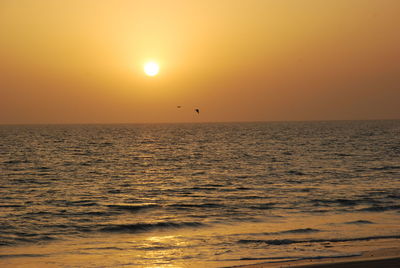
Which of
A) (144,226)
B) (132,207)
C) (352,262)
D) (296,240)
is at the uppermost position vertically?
(132,207)

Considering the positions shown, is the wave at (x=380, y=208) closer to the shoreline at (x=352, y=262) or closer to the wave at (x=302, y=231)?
the wave at (x=302, y=231)

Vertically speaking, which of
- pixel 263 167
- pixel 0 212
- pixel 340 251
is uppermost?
pixel 263 167

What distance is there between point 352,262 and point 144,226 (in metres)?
11.0

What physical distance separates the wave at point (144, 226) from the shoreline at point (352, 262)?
323 inches

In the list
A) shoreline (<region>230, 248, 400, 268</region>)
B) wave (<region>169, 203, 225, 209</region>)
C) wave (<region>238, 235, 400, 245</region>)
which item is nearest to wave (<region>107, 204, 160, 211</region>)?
wave (<region>169, 203, 225, 209</region>)

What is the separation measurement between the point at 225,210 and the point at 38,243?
1074 centimetres

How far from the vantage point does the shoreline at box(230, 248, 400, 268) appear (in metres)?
15.7

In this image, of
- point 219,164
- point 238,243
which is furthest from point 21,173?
point 238,243

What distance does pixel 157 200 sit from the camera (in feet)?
108

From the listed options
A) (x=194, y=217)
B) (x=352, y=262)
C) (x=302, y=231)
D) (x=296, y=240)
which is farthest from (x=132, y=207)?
(x=352, y=262)

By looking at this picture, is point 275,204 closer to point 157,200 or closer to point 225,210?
point 225,210

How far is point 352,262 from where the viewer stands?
53.0ft

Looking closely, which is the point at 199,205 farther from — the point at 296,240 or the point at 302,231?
the point at 296,240

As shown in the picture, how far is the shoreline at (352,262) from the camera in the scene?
1572cm
